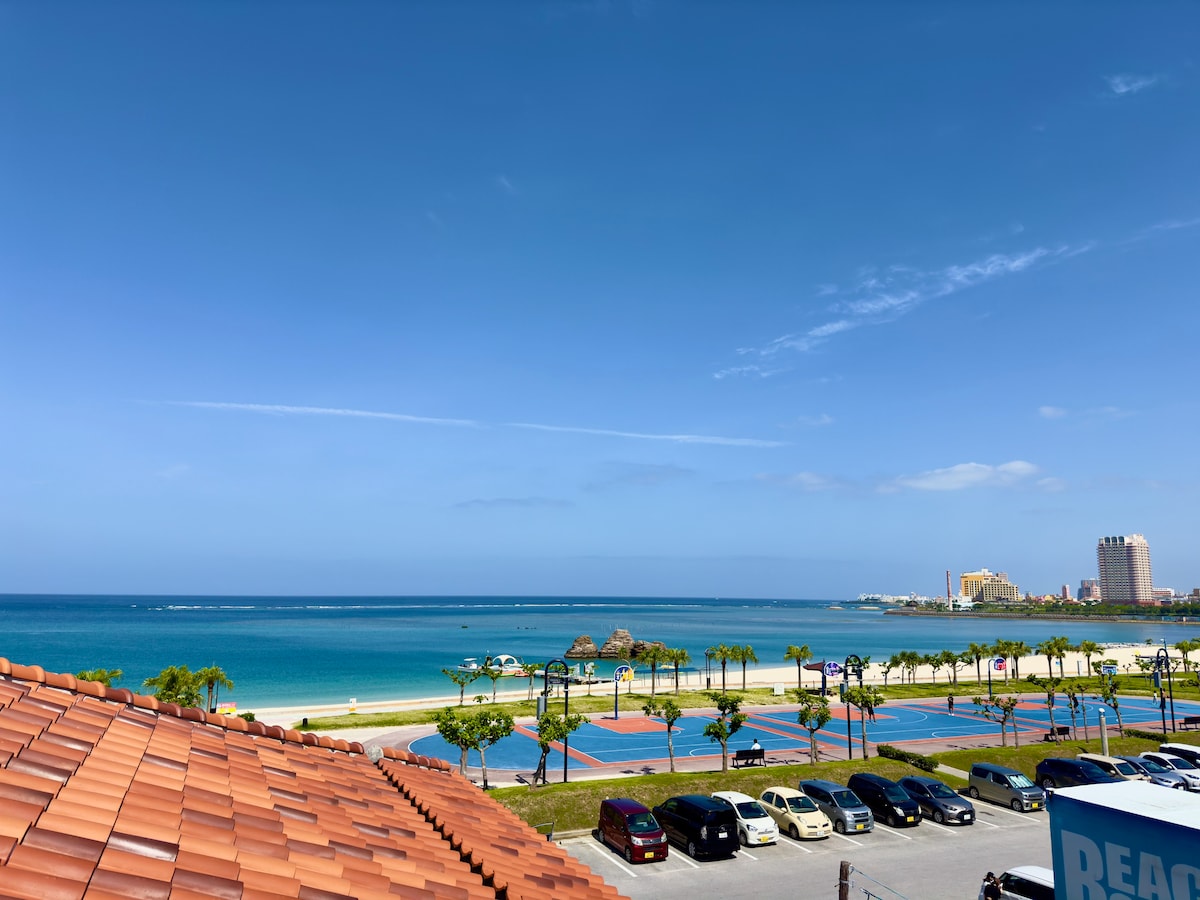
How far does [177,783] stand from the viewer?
22.6ft

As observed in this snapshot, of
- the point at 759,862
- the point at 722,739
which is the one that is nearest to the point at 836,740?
the point at 722,739

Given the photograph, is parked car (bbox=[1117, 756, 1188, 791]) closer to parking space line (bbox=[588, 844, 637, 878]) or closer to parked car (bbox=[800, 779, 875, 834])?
parked car (bbox=[800, 779, 875, 834])

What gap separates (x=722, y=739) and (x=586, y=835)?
811cm

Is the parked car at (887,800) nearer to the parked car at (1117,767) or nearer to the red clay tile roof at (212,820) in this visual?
the parked car at (1117,767)

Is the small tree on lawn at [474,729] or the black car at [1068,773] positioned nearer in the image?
the small tree on lawn at [474,729]

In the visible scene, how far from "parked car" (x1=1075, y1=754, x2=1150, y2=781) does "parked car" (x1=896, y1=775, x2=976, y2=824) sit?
24.8 ft

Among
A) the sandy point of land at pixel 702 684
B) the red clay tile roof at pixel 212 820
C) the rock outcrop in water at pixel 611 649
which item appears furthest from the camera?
the rock outcrop in water at pixel 611 649

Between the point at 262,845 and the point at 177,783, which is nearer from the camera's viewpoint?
the point at 262,845

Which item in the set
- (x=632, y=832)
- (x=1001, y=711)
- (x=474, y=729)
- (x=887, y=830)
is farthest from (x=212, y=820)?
(x=1001, y=711)

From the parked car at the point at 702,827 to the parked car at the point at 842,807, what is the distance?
4.24 metres

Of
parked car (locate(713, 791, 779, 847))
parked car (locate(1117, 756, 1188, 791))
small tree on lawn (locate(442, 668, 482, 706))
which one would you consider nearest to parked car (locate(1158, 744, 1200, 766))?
parked car (locate(1117, 756, 1188, 791))

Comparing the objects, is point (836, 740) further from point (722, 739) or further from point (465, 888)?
point (465, 888)

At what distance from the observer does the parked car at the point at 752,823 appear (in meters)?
23.2

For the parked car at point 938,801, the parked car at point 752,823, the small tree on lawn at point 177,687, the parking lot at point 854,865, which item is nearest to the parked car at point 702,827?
the parking lot at point 854,865
